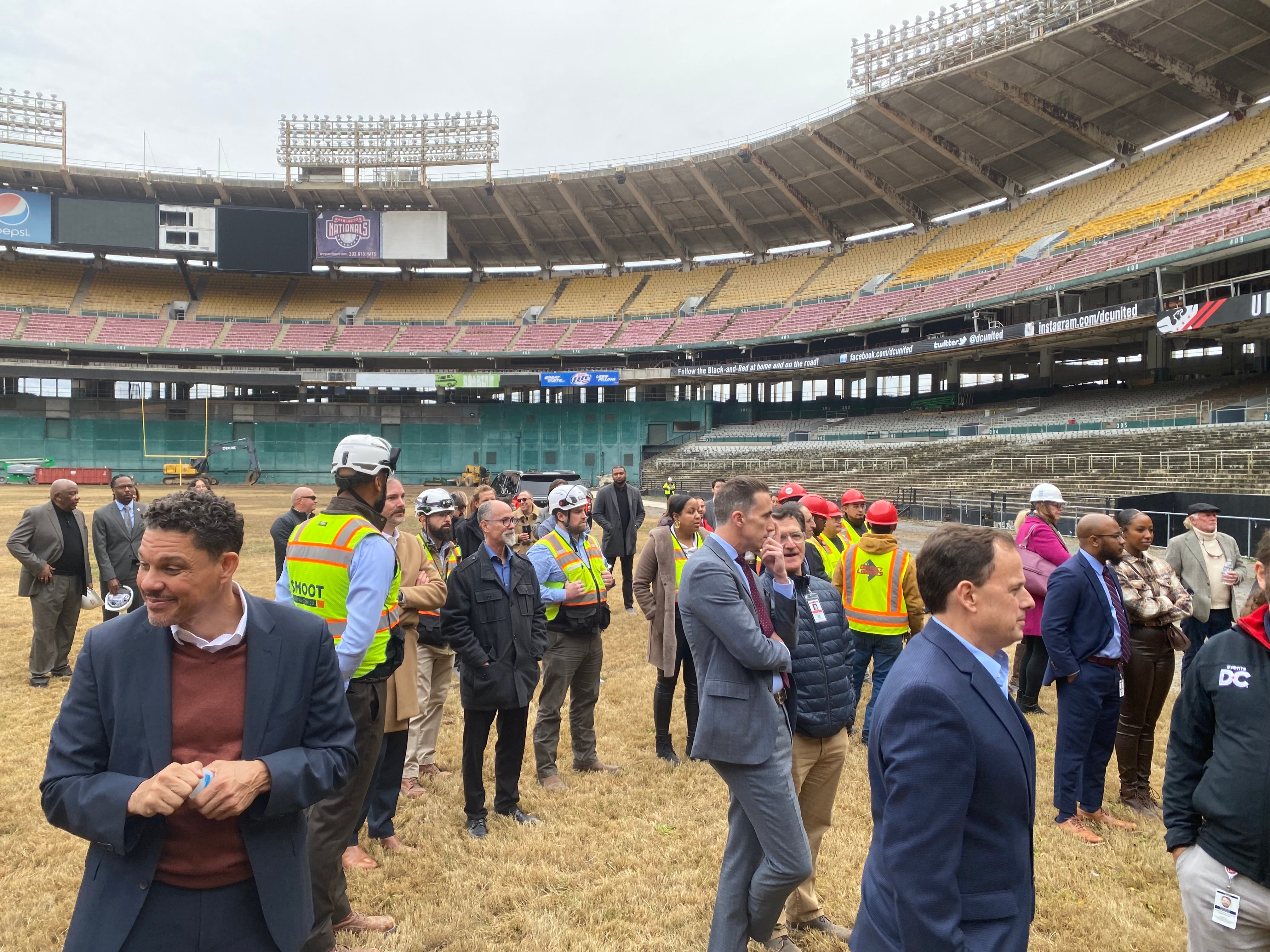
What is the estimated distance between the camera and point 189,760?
197 centimetres

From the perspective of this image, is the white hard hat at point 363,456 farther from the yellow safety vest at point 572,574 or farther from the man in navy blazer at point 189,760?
the yellow safety vest at point 572,574

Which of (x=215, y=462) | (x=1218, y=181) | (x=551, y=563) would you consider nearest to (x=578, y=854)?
(x=551, y=563)

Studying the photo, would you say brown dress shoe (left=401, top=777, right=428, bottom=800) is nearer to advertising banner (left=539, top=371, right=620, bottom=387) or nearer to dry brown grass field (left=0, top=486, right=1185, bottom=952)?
dry brown grass field (left=0, top=486, right=1185, bottom=952)

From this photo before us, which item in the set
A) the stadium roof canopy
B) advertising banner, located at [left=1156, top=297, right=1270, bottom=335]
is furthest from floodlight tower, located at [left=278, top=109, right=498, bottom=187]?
advertising banner, located at [left=1156, top=297, right=1270, bottom=335]

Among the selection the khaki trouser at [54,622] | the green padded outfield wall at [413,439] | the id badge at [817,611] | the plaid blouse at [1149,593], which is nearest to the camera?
the id badge at [817,611]

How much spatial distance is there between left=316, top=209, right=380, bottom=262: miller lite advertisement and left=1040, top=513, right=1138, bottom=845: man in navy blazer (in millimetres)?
48324

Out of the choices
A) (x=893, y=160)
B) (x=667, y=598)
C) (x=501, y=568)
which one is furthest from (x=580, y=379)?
(x=501, y=568)

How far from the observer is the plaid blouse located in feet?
16.0

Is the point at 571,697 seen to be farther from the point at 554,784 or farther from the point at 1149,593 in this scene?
the point at 1149,593

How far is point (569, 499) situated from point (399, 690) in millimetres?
2119

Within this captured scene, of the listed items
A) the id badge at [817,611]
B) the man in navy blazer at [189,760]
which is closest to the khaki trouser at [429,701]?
the id badge at [817,611]

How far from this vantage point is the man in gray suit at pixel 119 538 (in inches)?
308

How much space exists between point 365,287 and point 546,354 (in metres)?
16.0

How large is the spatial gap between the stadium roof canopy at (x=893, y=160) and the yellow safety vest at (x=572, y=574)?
31139mm
